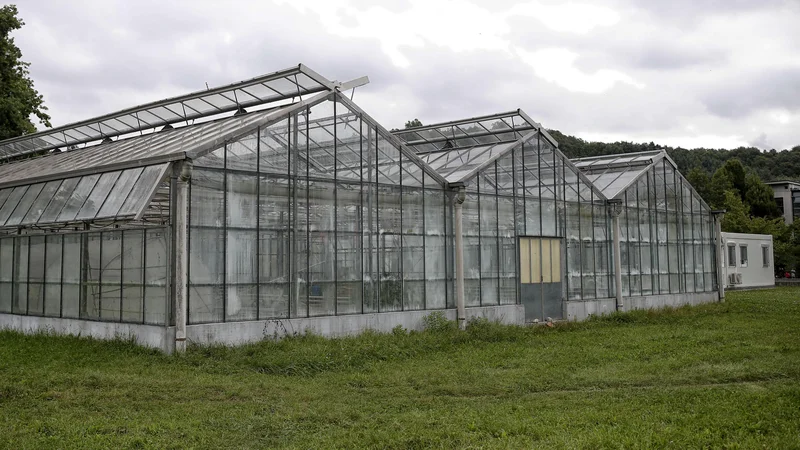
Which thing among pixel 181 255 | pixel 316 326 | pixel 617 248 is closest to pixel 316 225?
pixel 316 326

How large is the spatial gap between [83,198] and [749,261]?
4614 cm

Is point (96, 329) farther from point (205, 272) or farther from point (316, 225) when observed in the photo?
point (316, 225)

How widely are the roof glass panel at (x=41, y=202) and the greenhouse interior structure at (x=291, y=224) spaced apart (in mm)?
105

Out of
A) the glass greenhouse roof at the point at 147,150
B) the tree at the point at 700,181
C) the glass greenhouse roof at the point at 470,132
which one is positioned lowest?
the glass greenhouse roof at the point at 147,150

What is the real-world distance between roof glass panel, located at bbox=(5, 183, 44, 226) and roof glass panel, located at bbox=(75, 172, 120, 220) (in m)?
3.69

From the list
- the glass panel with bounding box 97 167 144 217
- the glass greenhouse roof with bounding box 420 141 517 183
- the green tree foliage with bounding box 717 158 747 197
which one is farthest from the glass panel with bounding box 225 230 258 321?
the green tree foliage with bounding box 717 158 747 197

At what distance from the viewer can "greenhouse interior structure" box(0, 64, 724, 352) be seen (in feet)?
59.4

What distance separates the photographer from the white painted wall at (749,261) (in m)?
50.2

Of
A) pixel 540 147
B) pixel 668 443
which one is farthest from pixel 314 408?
pixel 540 147

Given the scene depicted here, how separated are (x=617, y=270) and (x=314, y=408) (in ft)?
67.7

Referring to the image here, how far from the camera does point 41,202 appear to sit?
21.8 meters

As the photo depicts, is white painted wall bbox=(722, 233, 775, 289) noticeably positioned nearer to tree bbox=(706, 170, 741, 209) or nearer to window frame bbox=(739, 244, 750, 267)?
window frame bbox=(739, 244, 750, 267)

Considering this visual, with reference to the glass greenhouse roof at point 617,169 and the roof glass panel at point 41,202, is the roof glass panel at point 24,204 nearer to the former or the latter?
the roof glass panel at point 41,202

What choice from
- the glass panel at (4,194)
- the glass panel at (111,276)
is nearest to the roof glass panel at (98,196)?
the glass panel at (111,276)
